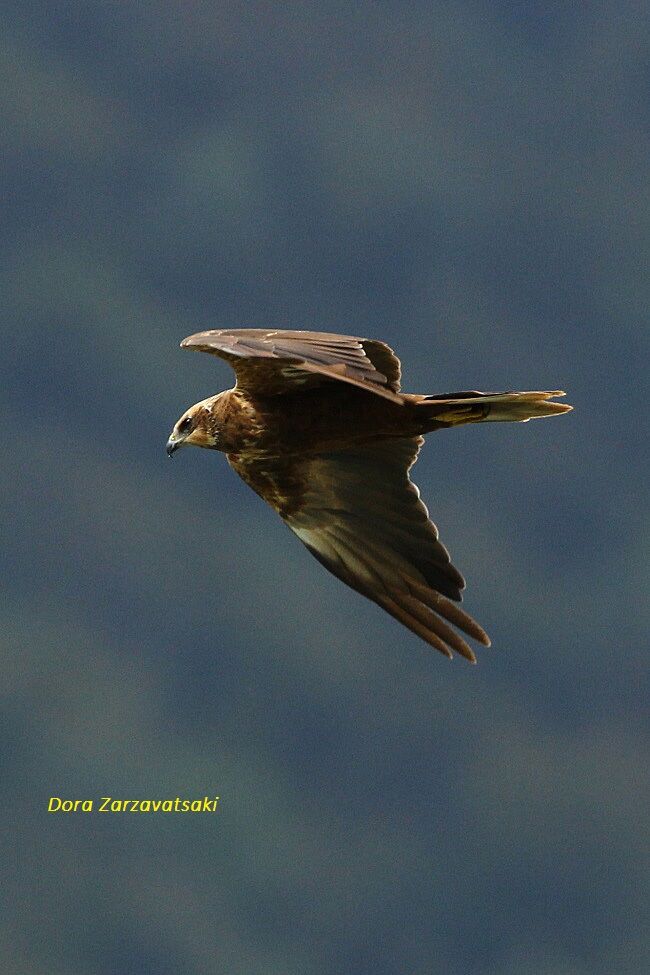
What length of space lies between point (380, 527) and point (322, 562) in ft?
2.38

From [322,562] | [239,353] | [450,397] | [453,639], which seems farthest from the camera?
[322,562]

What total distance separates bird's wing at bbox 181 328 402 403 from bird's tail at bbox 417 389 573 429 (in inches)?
13.1

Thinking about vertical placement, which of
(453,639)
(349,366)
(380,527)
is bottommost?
(453,639)

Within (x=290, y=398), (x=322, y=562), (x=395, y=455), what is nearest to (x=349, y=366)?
(x=290, y=398)

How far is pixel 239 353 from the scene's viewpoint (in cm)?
1152

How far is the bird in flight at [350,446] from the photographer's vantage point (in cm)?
1231

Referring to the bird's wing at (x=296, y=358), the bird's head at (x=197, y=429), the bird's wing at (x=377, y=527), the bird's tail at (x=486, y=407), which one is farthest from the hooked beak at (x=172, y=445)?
the bird's tail at (x=486, y=407)

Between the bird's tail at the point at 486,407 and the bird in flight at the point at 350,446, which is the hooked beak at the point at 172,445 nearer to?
the bird in flight at the point at 350,446

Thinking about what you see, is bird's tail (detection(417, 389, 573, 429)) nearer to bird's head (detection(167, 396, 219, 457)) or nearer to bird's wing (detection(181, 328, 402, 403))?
bird's wing (detection(181, 328, 402, 403))

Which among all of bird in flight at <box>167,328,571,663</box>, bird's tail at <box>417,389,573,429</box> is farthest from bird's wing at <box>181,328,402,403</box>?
bird's tail at <box>417,389,573,429</box>

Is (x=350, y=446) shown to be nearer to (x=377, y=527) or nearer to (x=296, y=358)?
(x=377, y=527)

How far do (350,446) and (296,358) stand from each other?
227 centimetres

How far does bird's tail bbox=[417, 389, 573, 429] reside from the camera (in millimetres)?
12836

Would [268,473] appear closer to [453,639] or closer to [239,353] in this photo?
[453,639]
